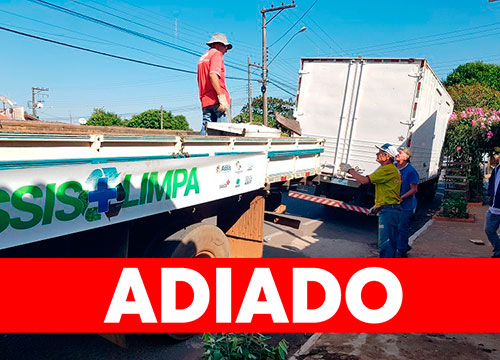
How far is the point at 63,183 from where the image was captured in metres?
2.26

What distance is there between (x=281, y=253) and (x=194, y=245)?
3587 millimetres

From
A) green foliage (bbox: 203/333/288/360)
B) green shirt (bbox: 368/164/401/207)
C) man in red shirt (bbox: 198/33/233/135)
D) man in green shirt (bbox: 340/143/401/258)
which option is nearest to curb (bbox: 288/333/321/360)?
green foliage (bbox: 203/333/288/360)

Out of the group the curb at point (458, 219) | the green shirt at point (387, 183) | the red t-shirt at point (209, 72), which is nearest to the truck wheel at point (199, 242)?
the red t-shirt at point (209, 72)

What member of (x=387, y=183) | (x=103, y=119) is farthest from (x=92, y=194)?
(x=103, y=119)

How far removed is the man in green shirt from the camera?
5512 millimetres

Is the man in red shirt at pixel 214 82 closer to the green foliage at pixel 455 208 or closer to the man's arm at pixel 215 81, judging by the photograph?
the man's arm at pixel 215 81

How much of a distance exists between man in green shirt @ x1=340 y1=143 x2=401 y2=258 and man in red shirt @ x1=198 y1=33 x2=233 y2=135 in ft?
6.28

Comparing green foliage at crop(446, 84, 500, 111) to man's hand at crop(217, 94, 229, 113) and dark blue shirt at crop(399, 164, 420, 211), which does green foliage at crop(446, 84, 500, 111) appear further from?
man's hand at crop(217, 94, 229, 113)

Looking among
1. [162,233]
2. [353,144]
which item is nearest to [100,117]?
[353,144]

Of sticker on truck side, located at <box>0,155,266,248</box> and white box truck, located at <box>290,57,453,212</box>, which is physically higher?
white box truck, located at <box>290,57,453,212</box>

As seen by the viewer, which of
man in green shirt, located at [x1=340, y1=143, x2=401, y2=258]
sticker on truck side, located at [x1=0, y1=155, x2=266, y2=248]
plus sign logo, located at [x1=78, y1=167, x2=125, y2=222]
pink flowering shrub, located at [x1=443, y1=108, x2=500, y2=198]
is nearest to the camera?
sticker on truck side, located at [x1=0, y1=155, x2=266, y2=248]

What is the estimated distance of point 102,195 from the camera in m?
2.53

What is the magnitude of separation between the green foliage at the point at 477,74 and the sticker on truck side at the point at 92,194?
35.4 meters

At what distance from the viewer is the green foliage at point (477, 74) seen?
3303 centimetres
